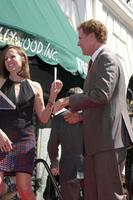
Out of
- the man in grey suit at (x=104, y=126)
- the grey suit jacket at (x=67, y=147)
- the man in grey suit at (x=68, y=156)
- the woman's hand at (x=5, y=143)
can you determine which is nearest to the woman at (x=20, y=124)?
the woman's hand at (x=5, y=143)

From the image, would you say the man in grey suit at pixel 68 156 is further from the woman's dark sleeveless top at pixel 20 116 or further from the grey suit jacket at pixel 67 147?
the woman's dark sleeveless top at pixel 20 116

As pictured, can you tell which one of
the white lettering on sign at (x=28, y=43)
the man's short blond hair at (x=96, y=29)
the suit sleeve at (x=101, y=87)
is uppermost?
the white lettering on sign at (x=28, y=43)

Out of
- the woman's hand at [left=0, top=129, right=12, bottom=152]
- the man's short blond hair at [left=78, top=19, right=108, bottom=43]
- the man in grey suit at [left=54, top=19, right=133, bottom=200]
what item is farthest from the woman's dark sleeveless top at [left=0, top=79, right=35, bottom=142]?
the man's short blond hair at [left=78, top=19, right=108, bottom=43]

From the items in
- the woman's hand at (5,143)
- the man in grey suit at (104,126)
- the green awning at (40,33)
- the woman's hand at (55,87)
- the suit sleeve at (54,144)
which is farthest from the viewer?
the suit sleeve at (54,144)

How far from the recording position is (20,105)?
4.08m

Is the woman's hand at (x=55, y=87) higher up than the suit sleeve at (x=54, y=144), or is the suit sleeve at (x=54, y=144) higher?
the woman's hand at (x=55, y=87)

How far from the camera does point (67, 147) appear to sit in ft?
16.9

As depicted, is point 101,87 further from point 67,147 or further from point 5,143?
point 67,147

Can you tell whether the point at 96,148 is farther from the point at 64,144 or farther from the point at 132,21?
the point at 132,21

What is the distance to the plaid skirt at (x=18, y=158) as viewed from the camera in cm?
392

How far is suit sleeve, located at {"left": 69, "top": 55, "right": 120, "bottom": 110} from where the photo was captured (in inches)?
144

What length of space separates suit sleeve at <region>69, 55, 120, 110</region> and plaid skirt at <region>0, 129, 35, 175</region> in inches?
20.9

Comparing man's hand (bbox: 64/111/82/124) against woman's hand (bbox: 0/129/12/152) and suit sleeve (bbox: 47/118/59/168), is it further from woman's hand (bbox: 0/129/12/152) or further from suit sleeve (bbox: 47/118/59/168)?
suit sleeve (bbox: 47/118/59/168)

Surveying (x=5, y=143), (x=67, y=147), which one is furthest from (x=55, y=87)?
(x=67, y=147)
